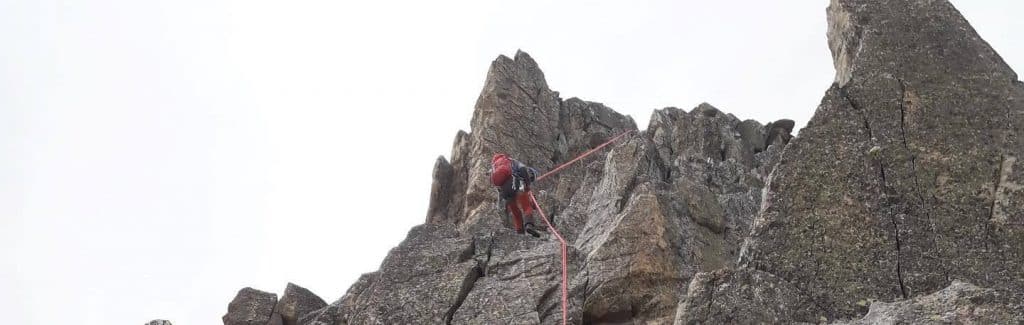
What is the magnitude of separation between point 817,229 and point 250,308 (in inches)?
672

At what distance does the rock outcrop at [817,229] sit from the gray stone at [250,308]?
7 cm

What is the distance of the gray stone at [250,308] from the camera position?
25.8 metres

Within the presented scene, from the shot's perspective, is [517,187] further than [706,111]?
No

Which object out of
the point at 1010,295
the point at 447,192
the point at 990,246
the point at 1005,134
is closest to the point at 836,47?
the point at 1005,134

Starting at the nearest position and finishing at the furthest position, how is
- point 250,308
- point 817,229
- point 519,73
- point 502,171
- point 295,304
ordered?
1. point 817,229
2. point 502,171
3. point 250,308
4. point 295,304
5. point 519,73

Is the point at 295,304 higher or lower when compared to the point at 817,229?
higher

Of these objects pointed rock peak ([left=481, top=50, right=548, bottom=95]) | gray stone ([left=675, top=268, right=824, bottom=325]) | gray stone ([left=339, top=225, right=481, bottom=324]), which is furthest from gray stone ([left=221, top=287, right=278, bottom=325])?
gray stone ([left=675, top=268, right=824, bottom=325])

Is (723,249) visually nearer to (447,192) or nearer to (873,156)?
(873,156)

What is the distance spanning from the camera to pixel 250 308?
26.1 meters

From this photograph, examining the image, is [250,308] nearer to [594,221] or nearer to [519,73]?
[594,221]

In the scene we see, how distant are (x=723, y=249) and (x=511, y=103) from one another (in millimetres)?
15577

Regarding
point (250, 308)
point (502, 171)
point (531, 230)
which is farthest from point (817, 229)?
point (250, 308)

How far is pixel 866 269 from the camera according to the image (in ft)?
46.6

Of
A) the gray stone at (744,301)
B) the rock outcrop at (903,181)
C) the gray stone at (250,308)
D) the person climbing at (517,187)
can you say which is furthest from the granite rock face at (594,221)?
the gray stone at (744,301)
